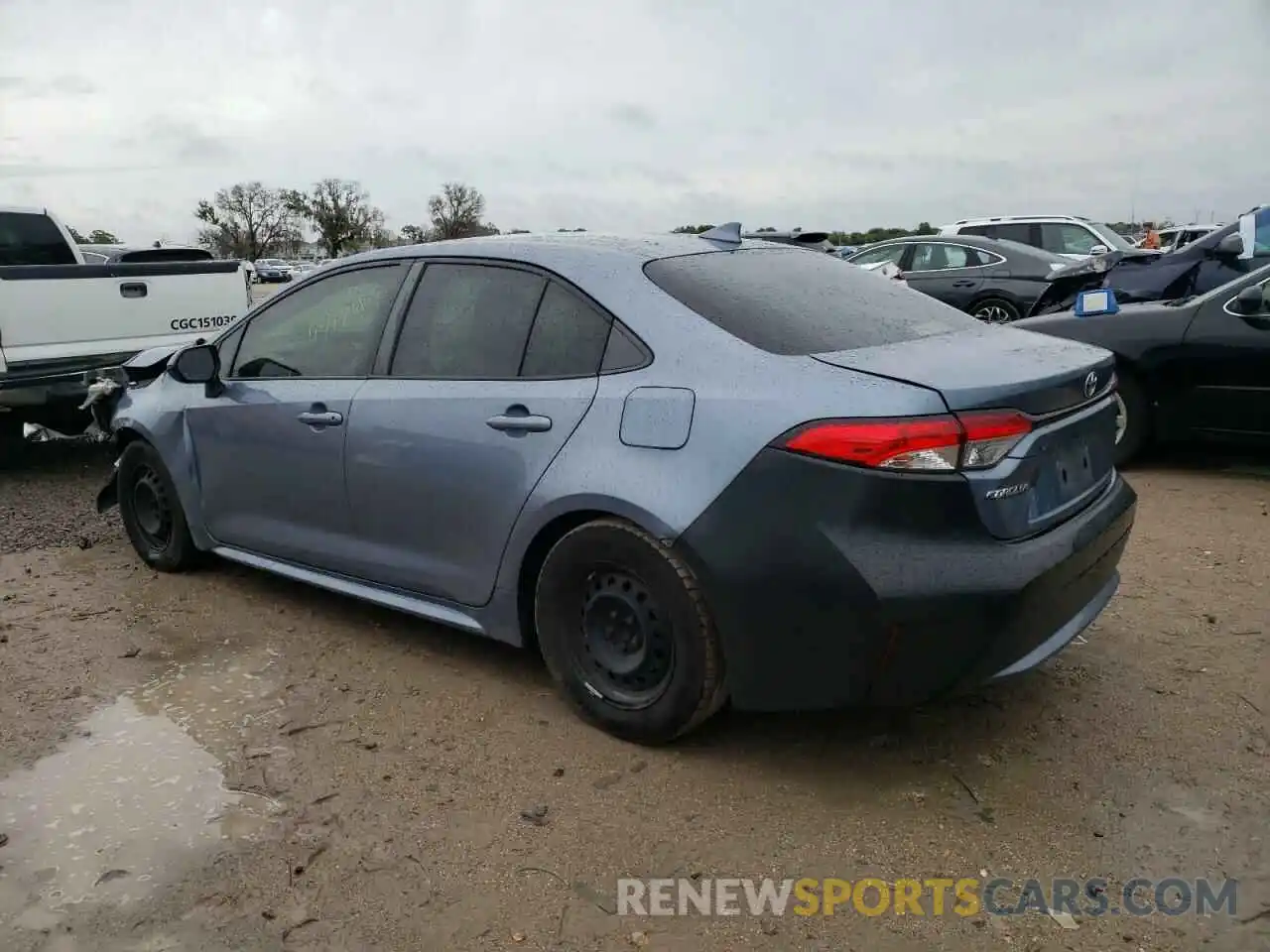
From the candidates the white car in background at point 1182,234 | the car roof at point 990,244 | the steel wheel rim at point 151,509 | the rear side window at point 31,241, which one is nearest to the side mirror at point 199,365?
the steel wheel rim at point 151,509

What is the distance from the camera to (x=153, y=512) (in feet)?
16.9

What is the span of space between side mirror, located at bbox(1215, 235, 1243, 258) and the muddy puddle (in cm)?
679

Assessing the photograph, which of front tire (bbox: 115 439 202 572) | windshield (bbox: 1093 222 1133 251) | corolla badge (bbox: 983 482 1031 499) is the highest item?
windshield (bbox: 1093 222 1133 251)

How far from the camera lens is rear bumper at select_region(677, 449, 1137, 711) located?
2713 millimetres

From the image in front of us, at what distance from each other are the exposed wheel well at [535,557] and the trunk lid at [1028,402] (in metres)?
Answer: 0.88

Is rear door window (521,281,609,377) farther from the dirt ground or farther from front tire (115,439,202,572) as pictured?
front tire (115,439,202,572)

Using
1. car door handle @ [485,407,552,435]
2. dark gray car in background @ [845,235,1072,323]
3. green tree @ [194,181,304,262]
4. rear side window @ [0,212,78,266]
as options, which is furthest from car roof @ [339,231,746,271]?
green tree @ [194,181,304,262]

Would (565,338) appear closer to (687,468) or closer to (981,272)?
(687,468)

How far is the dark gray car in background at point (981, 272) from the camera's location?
1224 cm

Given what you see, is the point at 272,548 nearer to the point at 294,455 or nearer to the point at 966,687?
the point at 294,455

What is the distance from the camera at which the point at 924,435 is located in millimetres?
2697

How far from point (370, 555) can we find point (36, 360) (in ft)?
13.7

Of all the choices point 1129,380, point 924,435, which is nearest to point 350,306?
point 924,435

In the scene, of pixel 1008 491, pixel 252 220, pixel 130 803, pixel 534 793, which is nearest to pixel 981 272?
pixel 1008 491
